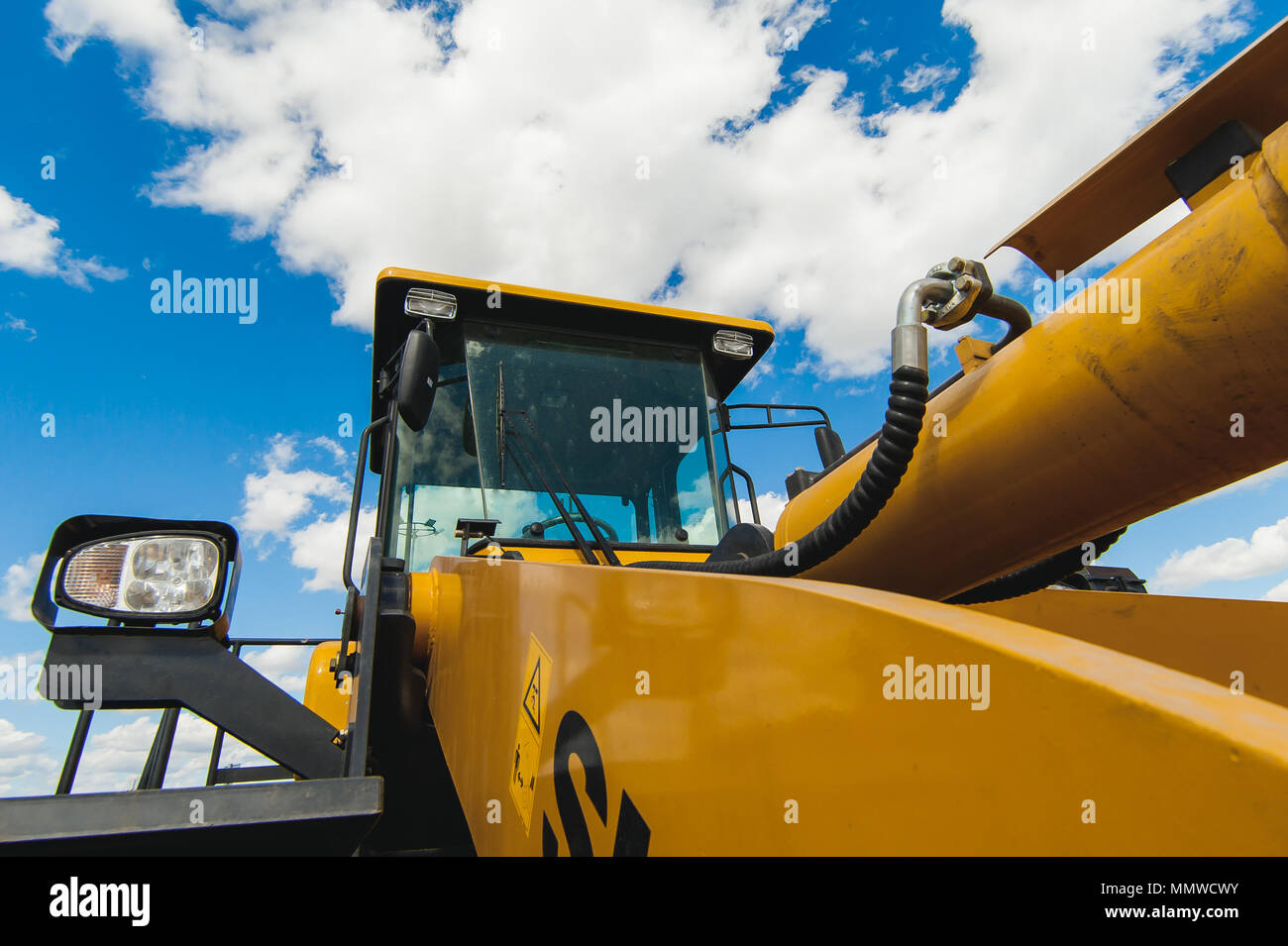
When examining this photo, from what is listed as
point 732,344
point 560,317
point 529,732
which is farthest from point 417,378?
point 732,344

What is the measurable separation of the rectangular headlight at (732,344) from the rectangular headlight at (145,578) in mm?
2244

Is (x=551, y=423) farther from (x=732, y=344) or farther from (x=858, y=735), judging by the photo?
(x=858, y=735)

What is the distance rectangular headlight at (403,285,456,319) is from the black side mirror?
0.76m

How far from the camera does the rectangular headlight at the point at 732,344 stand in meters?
3.44

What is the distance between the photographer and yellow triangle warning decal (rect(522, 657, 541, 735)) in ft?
4.50

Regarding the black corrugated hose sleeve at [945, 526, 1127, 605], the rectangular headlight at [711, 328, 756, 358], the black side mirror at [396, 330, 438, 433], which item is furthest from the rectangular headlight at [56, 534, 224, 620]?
the rectangular headlight at [711, 328, 756, 358]

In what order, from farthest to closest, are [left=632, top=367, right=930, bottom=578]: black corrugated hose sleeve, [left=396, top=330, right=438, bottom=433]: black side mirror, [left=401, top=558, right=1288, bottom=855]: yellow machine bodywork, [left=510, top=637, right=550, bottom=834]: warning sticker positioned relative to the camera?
[left=396, top=330, right=438, bottom=433]: black side mirror < [left=510, top=637, right=550, bottom=834]: warning sticker < [left=632, top=367, right=930, bottom=578]: black corrugated hose sleeve < [left=401, top=558, right=1288, bottom=855]: yellow machine bodywork

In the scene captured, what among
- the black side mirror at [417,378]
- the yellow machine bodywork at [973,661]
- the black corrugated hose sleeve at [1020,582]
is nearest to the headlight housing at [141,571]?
the black side mirror at [417,378]

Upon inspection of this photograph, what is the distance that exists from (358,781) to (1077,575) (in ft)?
8.24

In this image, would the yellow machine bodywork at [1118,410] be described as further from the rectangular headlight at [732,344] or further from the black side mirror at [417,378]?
the rectangular headlight at [732,344]

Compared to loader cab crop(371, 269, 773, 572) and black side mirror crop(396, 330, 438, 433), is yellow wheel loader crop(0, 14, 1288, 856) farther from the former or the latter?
loader cab crop(371, 269, 773, 572)

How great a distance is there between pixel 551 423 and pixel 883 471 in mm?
1965

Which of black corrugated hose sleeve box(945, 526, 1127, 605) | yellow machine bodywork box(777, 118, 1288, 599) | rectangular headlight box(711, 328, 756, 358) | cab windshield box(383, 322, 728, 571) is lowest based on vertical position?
black corrugated hose sleeve box(945, 526, 1127, 605)

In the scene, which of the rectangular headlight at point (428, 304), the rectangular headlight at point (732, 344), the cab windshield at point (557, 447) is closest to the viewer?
the cab windshield at point (557, 447)
